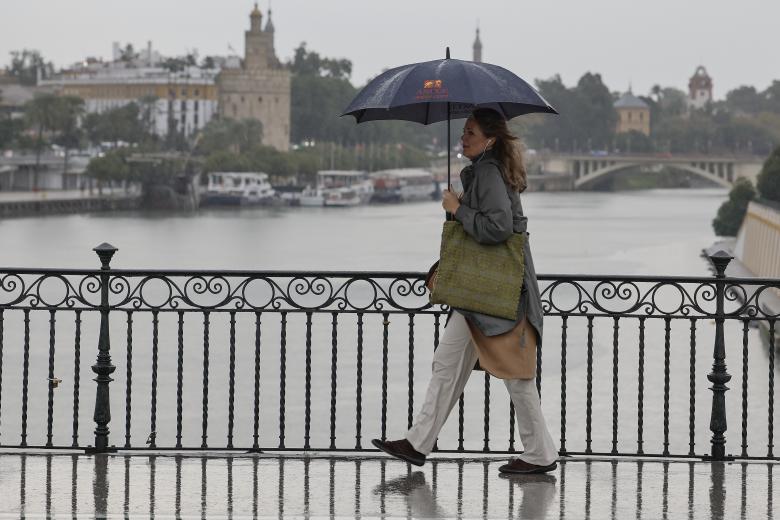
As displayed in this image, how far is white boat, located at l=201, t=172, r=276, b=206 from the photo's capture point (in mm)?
98750

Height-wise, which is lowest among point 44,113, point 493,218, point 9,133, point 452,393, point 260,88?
point 452,393

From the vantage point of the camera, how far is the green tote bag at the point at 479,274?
5.80m

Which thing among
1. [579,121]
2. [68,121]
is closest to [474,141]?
[68,121]

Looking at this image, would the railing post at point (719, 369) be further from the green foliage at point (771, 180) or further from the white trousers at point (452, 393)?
the green foliage at point (771, 180)

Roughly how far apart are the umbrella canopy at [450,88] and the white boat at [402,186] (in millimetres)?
102254

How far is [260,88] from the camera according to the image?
128 m

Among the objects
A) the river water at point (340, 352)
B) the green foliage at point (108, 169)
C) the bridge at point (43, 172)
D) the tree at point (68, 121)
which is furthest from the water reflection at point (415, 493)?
the tree at point (68, 121)

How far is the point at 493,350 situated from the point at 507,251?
40 cm

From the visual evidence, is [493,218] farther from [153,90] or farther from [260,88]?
[153,90]

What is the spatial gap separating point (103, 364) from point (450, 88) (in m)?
1.99

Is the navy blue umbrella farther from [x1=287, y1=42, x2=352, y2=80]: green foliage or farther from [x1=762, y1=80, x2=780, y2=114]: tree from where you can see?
[x1=762, y1=80, x2=780, y2=114]: tree

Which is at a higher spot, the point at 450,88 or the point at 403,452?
the point at 450,88

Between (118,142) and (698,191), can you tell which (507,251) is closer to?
(118,142)

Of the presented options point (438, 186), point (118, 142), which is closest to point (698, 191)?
point (438, 186)
